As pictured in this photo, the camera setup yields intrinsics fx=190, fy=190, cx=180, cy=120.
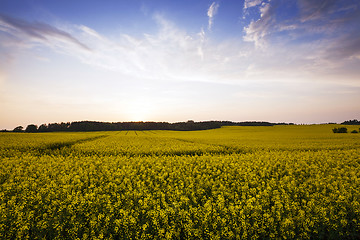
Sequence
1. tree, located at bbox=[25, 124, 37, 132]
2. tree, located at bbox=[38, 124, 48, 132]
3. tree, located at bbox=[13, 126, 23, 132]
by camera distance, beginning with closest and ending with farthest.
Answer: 1. tree, located at bbox=[13, 126, 23, 132]
2. tree, located at bbox=[25, 124, 37, 132]
3. tree, located at bbox=[38, 124, 48, 132]

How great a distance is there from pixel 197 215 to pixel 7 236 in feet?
17.3

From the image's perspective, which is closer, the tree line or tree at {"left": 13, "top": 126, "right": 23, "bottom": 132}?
tree at {"left": 13, "top": 126, "right": 23, "bottom": 132}

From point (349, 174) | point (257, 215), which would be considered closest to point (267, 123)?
point (349, 174)

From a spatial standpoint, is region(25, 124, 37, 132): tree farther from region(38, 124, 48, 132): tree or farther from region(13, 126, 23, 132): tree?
region(13, 126, 23, 132): tree

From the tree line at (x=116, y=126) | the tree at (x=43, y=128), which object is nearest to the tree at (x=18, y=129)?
the tree line at (x=116, y=126)

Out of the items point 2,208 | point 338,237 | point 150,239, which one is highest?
point 2,208

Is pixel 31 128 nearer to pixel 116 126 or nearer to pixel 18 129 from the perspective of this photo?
pixel 18 129

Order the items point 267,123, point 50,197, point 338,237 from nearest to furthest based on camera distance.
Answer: point 338,237
point 50,197
point 267,123

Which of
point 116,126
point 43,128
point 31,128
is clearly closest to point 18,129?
point 31,128

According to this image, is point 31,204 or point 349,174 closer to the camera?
point 31,204

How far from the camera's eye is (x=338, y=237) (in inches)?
229

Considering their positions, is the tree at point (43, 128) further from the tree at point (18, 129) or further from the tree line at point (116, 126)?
the tree at point (18, 129)

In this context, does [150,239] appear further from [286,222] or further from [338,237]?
[338,237]

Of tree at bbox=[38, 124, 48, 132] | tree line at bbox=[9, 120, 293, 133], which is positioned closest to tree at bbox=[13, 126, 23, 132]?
tree line at bbox=[9, 120, 293, 133]
